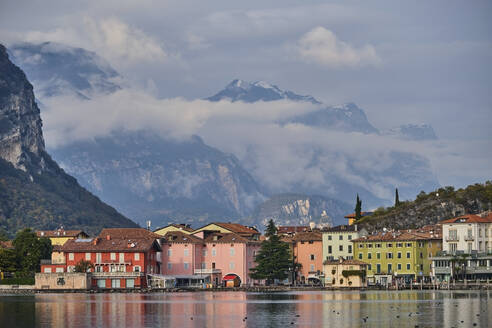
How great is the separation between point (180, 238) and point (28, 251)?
27.9 m

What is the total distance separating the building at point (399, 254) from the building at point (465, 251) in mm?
3642

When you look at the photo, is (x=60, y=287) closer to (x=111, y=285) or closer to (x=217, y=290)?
(x=111, y=285)

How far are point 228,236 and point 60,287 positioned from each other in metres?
35.9

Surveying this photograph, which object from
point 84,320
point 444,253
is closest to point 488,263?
point 444,253

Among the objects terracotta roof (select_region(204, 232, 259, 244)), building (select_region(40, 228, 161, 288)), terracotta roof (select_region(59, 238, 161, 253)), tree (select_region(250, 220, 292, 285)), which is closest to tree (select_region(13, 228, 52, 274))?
building (select_region(40, 228, 161, 288))

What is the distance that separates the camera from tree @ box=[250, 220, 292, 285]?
185875mm

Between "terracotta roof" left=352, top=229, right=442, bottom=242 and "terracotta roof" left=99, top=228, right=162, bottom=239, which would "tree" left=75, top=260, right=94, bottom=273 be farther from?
"terracotta roof" left=352, top=229, right=442, bottom=242

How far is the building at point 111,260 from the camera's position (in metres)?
181

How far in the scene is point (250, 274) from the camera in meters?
190

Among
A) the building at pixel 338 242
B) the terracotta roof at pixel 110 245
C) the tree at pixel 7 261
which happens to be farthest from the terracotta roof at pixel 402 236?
the tree at pixel 7 261

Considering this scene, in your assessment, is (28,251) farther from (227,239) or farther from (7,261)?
(227,239)

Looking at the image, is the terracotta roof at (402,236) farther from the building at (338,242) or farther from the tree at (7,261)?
the tree at (7,261)

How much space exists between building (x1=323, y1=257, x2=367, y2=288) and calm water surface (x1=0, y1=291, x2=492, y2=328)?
2882cm

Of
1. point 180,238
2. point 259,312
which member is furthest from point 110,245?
point 259,312
